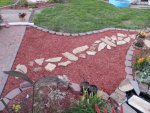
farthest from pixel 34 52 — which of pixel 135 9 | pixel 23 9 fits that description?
pixel 135 9

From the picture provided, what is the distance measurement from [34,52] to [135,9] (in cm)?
534

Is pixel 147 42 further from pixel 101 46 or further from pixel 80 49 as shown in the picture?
pixel 80 49

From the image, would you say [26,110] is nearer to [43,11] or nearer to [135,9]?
[43,11]

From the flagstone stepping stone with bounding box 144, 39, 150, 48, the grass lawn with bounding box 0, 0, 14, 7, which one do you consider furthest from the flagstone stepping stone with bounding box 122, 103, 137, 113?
the grass lawn with bounding box 0, 0, 14, 7

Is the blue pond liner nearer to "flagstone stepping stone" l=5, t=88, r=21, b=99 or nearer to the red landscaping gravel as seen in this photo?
the red landscaping gravel

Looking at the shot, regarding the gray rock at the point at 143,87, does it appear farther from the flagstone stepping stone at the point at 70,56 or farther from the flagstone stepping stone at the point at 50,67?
the flagstone stepping stone at the point at 50,67

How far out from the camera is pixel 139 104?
16.6 ft

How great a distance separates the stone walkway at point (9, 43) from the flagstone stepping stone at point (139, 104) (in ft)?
9.07

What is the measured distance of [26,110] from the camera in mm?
4879

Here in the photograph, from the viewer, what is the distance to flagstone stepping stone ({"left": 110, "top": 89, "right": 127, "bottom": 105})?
5.11 meters

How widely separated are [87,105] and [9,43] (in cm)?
382

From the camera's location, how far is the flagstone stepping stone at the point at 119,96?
5.11m

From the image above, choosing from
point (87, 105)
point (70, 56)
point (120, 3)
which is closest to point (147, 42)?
point (70, 56)

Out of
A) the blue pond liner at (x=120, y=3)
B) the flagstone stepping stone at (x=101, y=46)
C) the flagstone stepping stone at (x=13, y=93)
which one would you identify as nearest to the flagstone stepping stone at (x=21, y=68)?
the flagstone stepping stone at (x=13, y=93)
